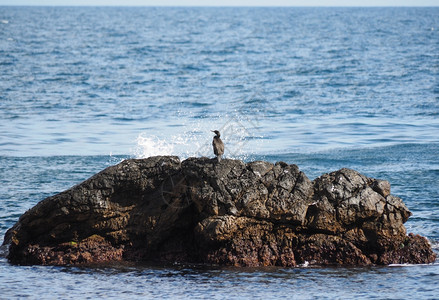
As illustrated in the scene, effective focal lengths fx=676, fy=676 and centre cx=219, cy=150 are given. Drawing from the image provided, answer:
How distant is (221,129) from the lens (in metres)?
27.9

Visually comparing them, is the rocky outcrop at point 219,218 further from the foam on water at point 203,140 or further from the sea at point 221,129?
the foam on water at point 203,140

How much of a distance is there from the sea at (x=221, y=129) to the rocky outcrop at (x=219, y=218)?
0.38m

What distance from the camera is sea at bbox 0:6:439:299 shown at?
462 inches

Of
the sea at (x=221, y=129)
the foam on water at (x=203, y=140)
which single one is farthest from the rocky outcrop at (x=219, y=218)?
the foam on water at (x=203, y=140)

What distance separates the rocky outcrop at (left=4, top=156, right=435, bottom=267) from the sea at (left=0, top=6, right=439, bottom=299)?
0.38m

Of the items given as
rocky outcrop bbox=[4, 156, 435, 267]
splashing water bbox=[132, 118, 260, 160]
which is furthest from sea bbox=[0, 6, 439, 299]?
rocky outcrop bbox=[4, 156, 435, 267]

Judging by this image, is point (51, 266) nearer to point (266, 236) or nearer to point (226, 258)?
point (226, 258)

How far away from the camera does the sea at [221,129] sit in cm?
1174

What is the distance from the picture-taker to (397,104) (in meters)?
35.2

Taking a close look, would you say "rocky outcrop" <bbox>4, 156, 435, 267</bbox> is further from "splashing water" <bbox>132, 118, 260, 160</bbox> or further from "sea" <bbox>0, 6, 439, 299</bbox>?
"splashing water" <bbox>132, 118, 260, 160</bbox>

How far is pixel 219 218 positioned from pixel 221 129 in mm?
15489


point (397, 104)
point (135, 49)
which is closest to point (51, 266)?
point (397, 104)

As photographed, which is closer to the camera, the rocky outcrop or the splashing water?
the rocky outcrop

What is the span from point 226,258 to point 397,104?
2472 centimetres
